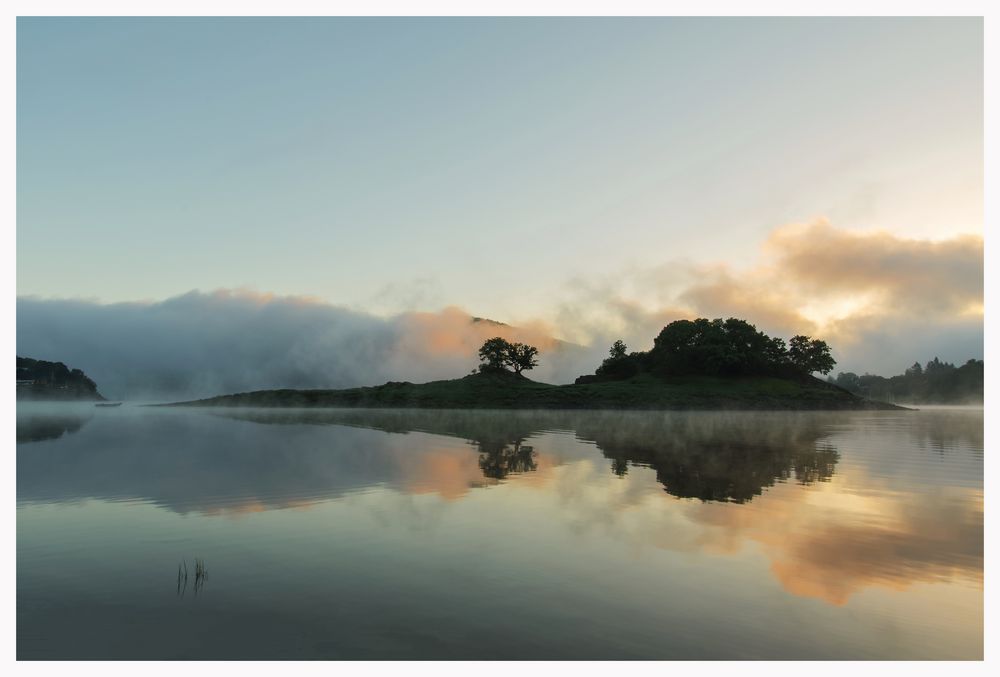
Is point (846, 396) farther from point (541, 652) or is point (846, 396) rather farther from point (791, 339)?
point (541, 652)

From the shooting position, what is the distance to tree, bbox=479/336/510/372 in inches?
7436

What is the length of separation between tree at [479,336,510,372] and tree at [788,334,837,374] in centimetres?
8960

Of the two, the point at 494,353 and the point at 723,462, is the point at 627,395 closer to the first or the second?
the point at 494,353

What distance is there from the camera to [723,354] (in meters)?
171

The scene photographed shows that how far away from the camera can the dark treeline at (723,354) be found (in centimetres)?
17388

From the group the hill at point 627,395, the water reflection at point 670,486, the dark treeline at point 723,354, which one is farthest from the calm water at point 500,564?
the dark treeline at point 723,354

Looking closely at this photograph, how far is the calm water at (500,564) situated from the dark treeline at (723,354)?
495ft

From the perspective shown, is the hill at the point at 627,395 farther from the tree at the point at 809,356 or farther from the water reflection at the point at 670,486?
the water reflection at the point at 670,486

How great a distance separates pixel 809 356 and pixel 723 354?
35.1 metres

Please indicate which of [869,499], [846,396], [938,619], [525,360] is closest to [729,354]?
[846,396]

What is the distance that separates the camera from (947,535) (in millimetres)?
16562

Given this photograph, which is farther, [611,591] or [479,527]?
[479,527]

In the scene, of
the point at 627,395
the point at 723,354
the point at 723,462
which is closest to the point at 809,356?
the point at 723,354

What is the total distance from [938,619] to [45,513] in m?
23.6
